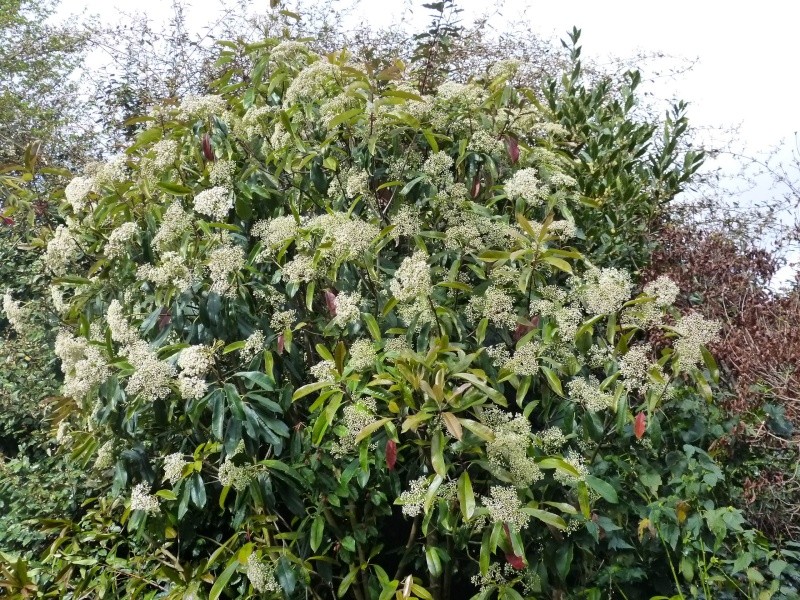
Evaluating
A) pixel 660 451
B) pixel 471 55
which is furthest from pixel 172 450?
pixel 471 55

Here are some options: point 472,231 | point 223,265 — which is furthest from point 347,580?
point 472,231

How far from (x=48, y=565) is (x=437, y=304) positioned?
7.78 ft

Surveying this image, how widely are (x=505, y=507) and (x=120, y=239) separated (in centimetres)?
178

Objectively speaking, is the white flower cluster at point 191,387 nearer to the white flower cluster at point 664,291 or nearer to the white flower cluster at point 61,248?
the white flower cluster at point 61,248

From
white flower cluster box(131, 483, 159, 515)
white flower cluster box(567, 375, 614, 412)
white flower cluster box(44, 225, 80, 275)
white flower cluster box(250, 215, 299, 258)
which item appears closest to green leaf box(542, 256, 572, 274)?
white flower cluster box(567, 375, 614, 412)

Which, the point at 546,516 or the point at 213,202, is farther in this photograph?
the point at 213,202

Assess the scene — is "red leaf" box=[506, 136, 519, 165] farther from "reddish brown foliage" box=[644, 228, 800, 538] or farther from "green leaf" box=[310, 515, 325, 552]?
"green leaf" box=[310, 515, 325, 552]

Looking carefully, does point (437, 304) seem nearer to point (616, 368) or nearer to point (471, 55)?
point (616, 368)

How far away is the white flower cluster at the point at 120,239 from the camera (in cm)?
293

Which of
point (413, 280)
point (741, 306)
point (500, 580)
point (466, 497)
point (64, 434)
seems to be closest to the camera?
point (466, 497)

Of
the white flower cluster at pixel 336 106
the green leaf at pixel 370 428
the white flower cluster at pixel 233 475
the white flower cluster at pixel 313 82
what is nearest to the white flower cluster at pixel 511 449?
the green leaf at pixel 370 428

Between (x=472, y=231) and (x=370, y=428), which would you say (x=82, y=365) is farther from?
(x=472, y=231)

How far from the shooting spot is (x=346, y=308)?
256 cm

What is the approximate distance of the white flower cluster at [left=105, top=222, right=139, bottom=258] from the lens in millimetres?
2928
